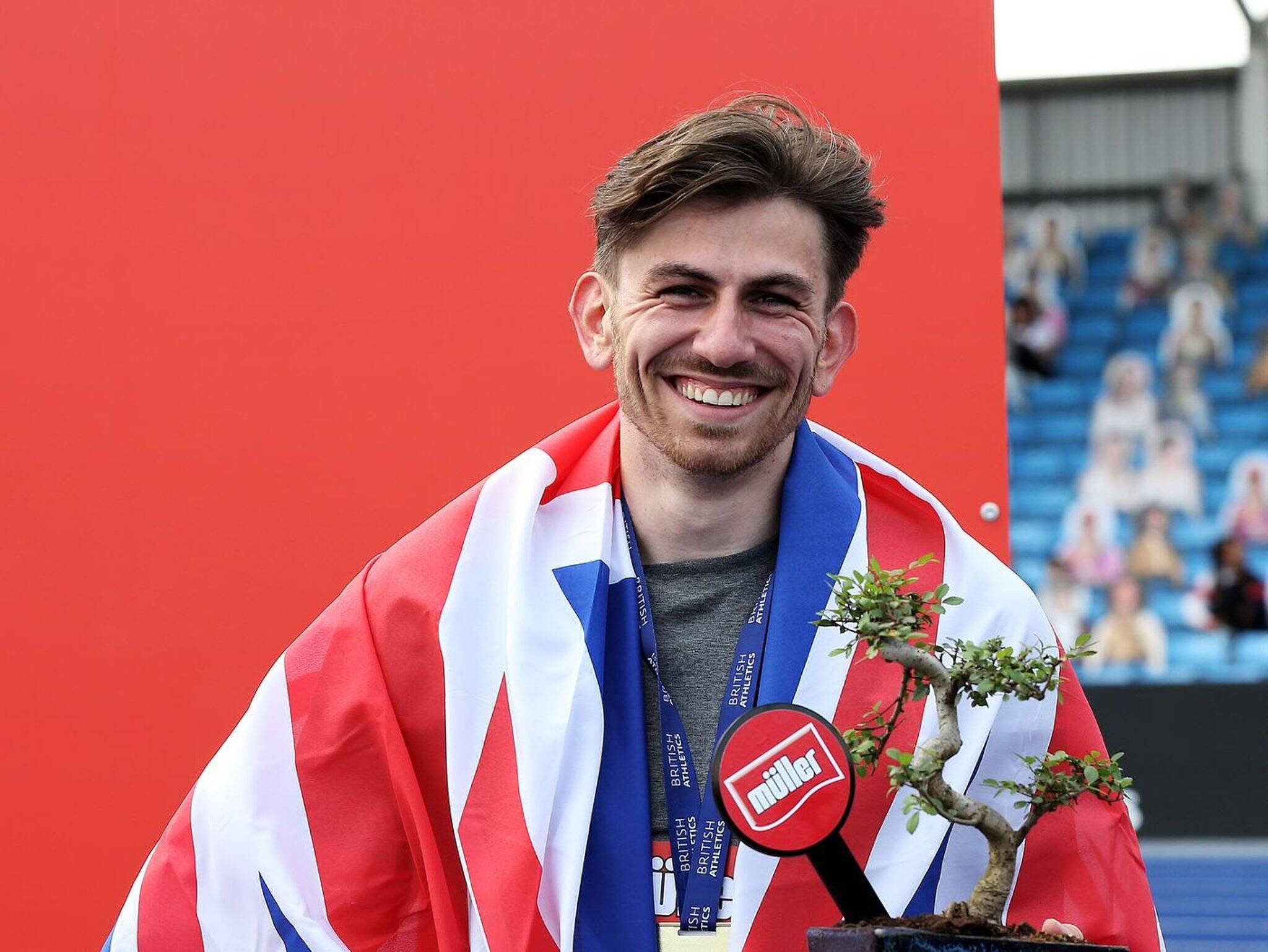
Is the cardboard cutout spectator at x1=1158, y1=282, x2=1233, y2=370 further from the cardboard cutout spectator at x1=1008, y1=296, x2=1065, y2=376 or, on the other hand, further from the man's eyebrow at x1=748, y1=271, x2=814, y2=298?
the man's eyebrow at x1=748, y1=271, x2=814, y2=298

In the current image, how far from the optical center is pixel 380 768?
6.35 feet

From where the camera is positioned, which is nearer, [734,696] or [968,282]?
[734,696]

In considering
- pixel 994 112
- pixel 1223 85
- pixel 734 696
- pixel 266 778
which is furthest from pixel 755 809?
pixel 1223 85

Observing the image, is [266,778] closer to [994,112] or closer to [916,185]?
[916,185]

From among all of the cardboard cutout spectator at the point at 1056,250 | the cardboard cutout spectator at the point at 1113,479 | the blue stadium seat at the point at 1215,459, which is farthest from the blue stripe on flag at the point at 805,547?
the cardboard cutout spectator at the point at 1056,250

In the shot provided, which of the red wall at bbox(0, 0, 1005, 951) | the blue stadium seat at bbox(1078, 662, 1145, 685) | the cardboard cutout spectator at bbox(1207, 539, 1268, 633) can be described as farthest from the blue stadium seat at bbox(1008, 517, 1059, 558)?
the red wall at bbox(0, 0, 1005, 951)

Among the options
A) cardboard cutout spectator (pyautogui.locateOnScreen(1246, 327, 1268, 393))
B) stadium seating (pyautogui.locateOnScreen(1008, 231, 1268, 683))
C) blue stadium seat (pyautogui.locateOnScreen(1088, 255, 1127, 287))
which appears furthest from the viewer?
blue stadium seat (pyautogui.locateOnScreen(1088, 255, 1127, 287))

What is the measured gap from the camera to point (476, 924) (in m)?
1.84

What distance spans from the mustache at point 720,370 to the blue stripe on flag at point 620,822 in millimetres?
307

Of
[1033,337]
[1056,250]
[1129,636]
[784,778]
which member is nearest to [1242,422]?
[1033,337]

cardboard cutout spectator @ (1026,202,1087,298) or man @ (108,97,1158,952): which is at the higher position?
cardboard cutout spectator @ (1026,202,1087,298)

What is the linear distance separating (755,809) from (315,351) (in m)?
1.26

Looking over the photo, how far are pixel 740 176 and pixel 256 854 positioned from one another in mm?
976

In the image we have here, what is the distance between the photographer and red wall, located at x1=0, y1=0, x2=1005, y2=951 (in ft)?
7.59
